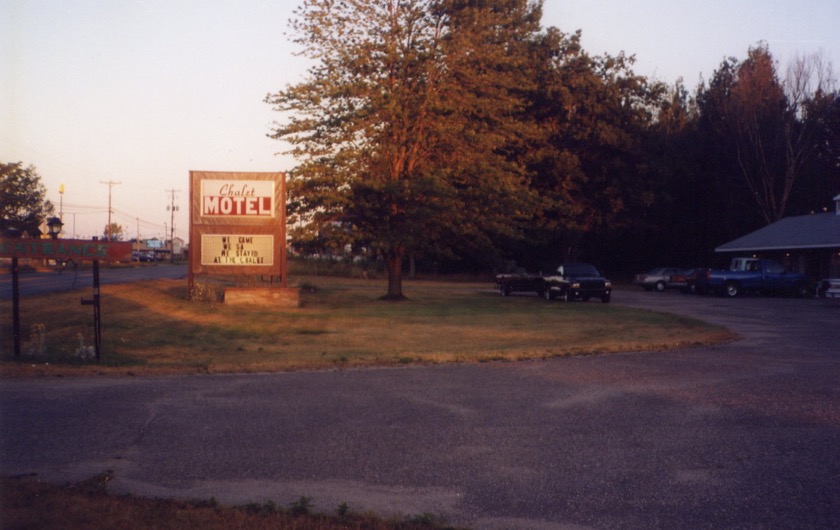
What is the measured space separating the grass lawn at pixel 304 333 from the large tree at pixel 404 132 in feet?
12.5

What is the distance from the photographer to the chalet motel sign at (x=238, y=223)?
96.9 ft

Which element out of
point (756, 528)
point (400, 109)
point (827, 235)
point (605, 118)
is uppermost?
point (605, 118)

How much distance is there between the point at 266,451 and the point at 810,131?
200ft

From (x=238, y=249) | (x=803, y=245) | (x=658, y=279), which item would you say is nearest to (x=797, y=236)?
(x=803, y=245)

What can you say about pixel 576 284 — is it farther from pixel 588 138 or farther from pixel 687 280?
pixel 588 138

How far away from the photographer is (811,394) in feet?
36.5

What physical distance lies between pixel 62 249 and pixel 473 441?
893 centimetres

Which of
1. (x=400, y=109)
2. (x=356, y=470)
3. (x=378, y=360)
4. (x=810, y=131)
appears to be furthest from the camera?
(x=810, y=131)

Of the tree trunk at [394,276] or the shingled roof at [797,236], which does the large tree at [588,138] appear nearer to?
the shingled roof at [797,236]

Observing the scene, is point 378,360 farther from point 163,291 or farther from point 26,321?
point 163,291

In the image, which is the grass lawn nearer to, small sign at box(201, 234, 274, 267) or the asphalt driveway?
small sign at box(201, 234, 274, 267)

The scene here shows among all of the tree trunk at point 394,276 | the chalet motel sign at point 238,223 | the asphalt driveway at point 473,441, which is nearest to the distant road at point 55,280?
the chalet motel sign at point 238,223

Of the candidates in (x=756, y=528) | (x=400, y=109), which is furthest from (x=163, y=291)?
(x=756, y=528)

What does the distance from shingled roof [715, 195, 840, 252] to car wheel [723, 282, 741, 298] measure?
4.88 meters
